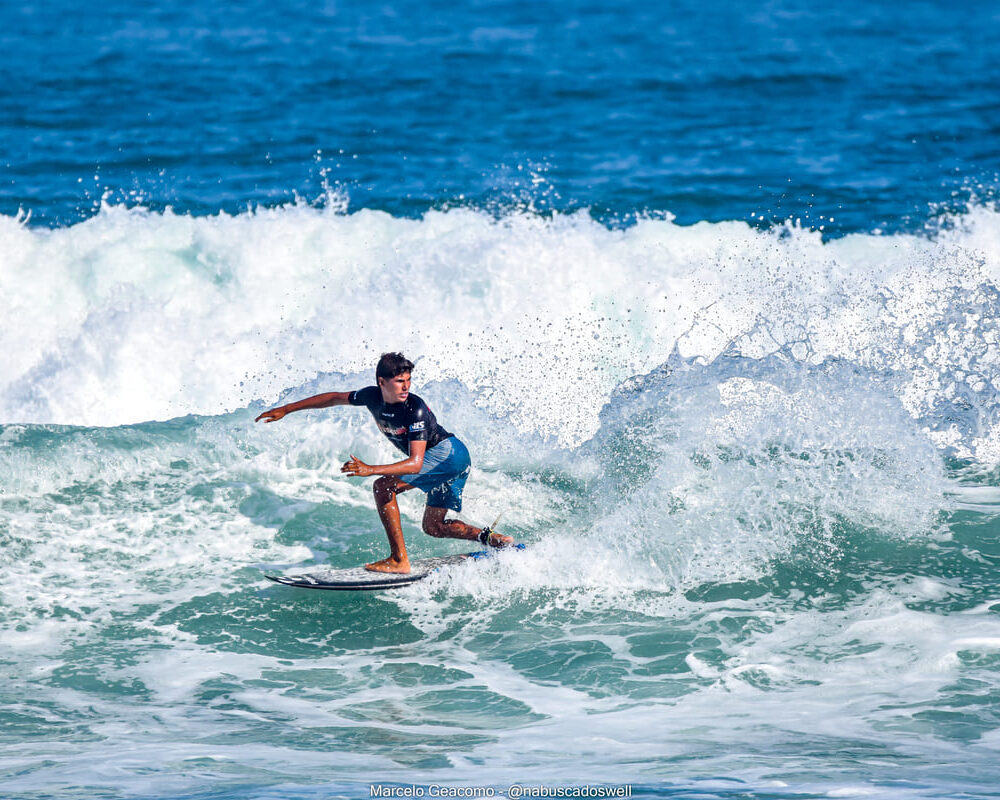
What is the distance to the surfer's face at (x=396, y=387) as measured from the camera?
7.53 m

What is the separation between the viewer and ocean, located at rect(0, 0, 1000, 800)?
6184mm

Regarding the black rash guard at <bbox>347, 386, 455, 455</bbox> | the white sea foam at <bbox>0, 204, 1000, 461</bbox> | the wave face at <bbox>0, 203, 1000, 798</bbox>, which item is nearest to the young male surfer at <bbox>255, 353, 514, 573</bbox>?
the black rash guard at <bbox>347, 386, 455, 455</bbox>

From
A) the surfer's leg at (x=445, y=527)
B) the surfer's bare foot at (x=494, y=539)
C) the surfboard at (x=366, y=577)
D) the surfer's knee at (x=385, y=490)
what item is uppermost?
the surfer's knee at (x=385, y=490)

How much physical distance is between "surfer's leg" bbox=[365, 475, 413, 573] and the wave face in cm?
23

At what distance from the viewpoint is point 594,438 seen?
34.1 feet

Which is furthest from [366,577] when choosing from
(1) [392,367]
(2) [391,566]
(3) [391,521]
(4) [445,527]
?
(1) [392,367]

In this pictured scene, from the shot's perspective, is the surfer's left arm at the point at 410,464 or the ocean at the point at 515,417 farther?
the surfer's left arm at the point at 410,464

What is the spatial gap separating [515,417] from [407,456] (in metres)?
2.84

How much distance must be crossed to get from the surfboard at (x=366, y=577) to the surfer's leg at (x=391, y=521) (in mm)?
62

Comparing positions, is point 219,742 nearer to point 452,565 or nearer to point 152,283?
point 452,565

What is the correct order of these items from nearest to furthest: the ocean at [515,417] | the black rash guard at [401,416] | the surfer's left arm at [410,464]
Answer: the ocean at [515,417], the surfer's left arm at [410,464], the black rash guard at [401,416]

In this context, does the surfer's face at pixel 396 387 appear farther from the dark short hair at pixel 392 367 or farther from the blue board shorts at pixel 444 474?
the blue board shorts at pixel 444 474

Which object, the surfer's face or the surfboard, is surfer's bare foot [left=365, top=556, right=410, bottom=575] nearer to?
the surfboard

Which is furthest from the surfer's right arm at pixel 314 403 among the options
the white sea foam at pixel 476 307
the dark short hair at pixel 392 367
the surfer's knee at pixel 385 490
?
the white sea foam at pixel 476 307
